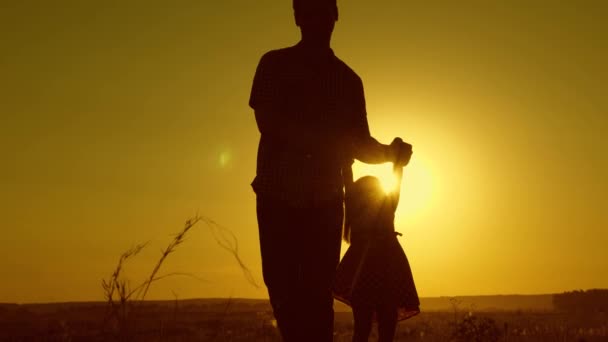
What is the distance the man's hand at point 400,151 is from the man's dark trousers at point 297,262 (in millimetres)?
505

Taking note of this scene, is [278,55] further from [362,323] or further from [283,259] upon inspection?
[362,323]

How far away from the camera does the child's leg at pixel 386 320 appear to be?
689 centimetres

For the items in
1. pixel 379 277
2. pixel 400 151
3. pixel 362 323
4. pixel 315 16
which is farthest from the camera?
pixel 379 277

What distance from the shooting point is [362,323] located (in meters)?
6.88

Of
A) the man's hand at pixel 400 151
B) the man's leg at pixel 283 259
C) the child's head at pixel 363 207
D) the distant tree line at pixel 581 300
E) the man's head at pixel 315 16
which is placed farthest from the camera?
the distant tree line at pixel 581 300

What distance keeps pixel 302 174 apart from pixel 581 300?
57.0 m

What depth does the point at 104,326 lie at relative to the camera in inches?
163

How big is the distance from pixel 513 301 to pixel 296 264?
18371 centimetres

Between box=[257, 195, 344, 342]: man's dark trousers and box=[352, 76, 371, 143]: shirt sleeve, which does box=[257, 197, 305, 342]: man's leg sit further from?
box=[352, 76, 371, 143]: shirt sleeve

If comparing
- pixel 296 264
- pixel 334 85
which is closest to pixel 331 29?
pixel 334 85

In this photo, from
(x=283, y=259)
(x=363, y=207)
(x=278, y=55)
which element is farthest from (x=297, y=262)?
(x=363, y=207)

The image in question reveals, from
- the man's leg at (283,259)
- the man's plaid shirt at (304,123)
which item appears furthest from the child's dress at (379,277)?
the man's leg at (283,259)

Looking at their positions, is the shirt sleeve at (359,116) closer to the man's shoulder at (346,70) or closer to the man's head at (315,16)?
the man's shoulder at (346,70)

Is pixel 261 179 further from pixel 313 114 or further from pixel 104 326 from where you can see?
pixel 104 326
